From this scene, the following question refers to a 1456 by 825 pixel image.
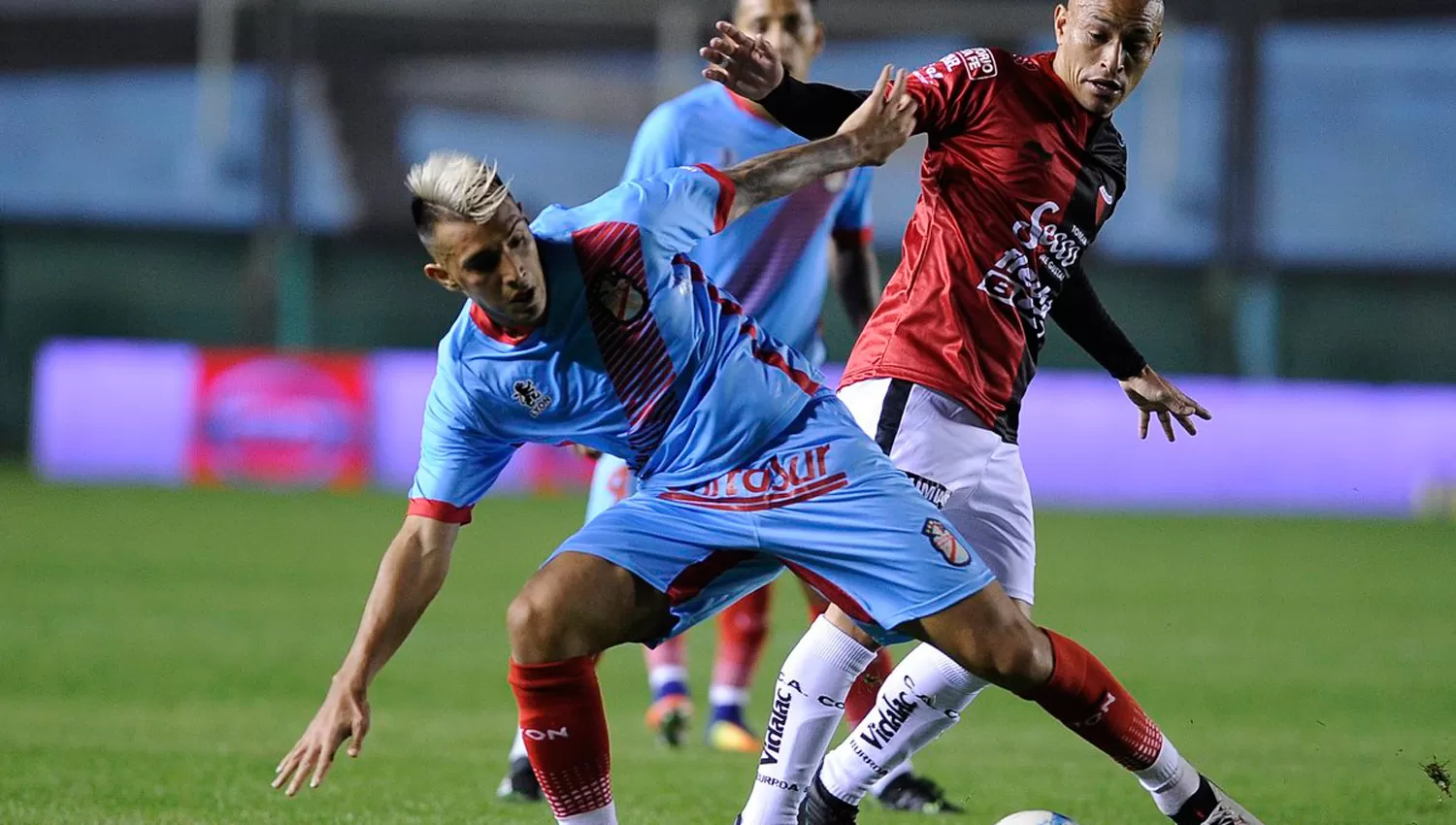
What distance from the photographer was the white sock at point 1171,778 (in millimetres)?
4344

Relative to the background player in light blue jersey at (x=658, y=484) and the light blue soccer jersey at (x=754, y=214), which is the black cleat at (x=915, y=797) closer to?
the background player in light blue jersey at (x=658, y=484)

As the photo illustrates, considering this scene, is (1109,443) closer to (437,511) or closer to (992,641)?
(992,641)

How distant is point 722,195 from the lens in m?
4.14

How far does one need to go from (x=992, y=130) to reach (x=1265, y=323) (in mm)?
17651

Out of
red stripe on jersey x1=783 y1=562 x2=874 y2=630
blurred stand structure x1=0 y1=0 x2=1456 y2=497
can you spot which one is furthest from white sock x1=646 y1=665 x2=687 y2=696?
blurred stand structure x1=0 y1=0 x2=1456 y2=497

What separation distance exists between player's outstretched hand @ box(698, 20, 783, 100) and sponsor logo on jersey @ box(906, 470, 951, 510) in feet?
3.34

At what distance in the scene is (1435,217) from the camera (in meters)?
22.7

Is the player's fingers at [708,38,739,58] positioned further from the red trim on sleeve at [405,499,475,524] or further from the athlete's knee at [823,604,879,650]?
the athlete's knee at [823,604,879,650]

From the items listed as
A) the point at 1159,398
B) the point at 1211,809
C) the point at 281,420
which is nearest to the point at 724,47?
the point at 1159,398

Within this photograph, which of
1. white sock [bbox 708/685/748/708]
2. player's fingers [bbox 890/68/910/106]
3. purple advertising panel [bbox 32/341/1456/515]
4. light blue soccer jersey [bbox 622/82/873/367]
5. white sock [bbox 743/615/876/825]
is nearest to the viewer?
player's fingers [bbox 890/68/910/106]

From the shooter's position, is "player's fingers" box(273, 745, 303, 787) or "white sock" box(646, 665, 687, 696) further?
"white sock" box(646, 665, 687, 696)

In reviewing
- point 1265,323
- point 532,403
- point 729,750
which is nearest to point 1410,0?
point 1265,323

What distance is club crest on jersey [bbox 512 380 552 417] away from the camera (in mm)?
4074

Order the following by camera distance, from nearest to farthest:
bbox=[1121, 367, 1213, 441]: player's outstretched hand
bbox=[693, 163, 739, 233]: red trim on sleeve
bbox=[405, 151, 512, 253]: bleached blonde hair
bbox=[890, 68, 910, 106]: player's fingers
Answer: bbox=[405, 151, 512, 253]: bleached blonde hair < bbox=[693, 163, 739, 233]: red trim on sleeve < bbox=[890, 68, 910, 106]: player's fingers < bbox=[1121, 367, 1213, 441]: player's outstretched hand
